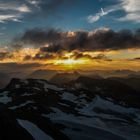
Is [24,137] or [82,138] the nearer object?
[24,137]

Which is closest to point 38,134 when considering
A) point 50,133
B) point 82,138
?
point 50,133

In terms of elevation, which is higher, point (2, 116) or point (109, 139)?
point (2, 116)

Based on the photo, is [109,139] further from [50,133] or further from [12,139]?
[12,139]

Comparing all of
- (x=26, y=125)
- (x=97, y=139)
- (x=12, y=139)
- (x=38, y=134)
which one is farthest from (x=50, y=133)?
(x=97, y=139)

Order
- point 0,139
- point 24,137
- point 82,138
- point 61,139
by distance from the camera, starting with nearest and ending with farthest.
Result: point 0,139
point 24,137
point 61,139
point 82,138

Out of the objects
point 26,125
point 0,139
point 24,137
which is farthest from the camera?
point 26,125

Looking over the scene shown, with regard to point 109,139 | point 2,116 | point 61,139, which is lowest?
point 109,139

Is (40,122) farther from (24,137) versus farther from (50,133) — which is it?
(24,137)

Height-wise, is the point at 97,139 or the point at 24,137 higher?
the point at 24,137

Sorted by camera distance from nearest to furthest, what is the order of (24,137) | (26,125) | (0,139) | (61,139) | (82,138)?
(0,139) → (24,137) → (61,139) → (26,125) → (82,138)
